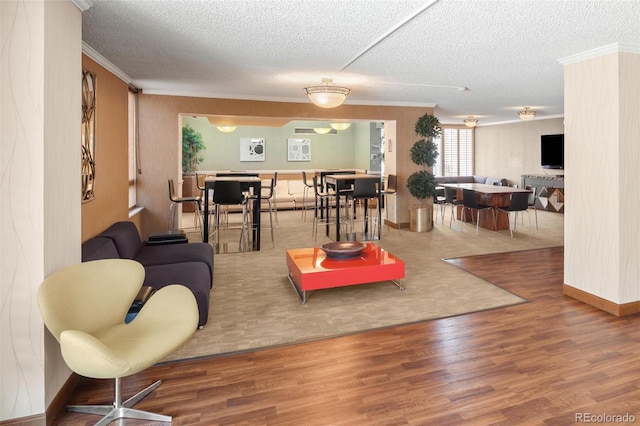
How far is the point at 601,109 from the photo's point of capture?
11.6 feet

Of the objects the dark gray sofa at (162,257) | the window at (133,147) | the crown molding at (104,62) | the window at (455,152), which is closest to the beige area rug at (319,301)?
the dark gray sofa at (162,257)

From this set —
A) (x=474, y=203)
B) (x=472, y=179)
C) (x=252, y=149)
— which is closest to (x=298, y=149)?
(x=252, y=149)

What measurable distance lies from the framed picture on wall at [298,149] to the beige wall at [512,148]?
18.3 feet

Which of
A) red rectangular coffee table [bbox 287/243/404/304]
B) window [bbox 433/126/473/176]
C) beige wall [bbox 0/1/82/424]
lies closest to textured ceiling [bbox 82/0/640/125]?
beige wall [bbox 0/1/82/424]

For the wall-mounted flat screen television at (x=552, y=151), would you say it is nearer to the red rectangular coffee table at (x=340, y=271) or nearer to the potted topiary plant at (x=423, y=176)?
the potted topiary plant at (x=423, y=176)

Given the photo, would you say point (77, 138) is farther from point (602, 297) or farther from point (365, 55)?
point (602, 297)

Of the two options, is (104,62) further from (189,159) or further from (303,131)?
(303,131)

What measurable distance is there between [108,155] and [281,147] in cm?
817

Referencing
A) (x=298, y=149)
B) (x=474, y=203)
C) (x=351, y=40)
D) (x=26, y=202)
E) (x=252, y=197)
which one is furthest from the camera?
(x=298, y=149)

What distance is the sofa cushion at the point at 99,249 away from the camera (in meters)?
3.05

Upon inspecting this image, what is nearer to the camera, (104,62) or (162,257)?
(162,257)

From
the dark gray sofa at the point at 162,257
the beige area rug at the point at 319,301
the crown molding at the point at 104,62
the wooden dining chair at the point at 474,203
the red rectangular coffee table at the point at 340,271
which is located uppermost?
the crown molding at the point at 104,62

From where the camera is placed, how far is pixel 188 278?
324cm

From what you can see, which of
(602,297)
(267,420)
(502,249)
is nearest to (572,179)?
(602,297)
